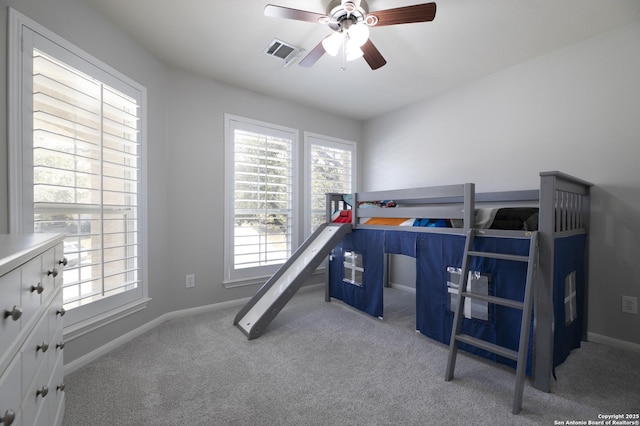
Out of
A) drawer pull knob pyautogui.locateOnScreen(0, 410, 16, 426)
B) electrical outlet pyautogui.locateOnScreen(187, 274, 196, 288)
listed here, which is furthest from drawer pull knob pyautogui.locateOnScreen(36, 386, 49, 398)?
electrical outlet pyautogui.locateOnScreen(187, 274, 196, 288)

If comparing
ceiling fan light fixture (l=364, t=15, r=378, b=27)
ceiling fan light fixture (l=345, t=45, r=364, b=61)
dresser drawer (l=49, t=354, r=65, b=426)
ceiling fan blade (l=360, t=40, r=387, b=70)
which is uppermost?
ceiling fan light fixture (l=364, t=15, r=378, b=27)

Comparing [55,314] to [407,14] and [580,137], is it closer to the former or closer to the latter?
[407,14]

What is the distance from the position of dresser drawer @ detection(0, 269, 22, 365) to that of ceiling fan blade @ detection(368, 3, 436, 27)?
2016mm

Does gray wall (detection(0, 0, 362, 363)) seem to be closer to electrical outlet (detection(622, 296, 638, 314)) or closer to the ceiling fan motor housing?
the ceiling fan motor housing

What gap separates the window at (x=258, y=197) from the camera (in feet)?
10.4

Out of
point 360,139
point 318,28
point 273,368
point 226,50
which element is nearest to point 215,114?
point 226,50

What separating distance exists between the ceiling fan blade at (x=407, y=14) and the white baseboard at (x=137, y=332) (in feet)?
9.66

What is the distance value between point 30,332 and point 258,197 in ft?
8.03

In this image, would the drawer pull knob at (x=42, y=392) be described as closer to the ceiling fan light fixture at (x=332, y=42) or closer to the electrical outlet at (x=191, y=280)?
the electrical outlet at (x=191, y=280)

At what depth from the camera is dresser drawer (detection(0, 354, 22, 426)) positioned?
2.32 ft

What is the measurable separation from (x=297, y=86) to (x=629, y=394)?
358 centimetres

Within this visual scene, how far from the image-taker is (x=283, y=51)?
2531mm

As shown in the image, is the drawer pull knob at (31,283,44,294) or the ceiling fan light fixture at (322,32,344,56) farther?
the ceiling fan light fixture at (322,32,344,56)

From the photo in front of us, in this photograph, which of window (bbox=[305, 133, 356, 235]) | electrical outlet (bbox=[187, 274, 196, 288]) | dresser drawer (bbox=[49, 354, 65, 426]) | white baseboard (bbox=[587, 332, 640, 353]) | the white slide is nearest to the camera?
dresser drawer (bbox=[49, 354, 65, 426])
